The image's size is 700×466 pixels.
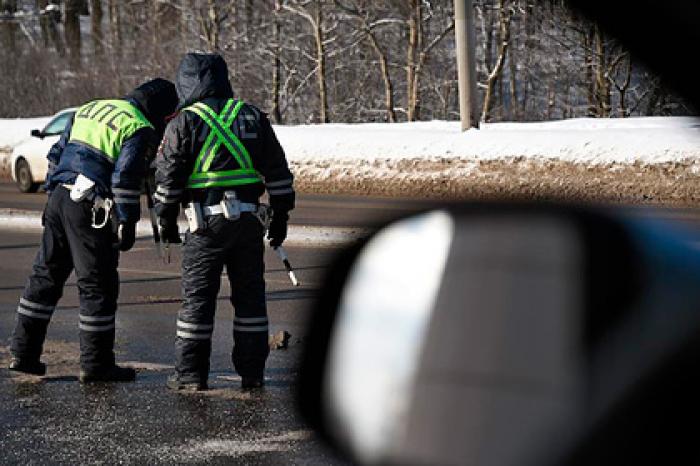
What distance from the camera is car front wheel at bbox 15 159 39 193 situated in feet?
67.8

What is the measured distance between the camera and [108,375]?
693 centimetres

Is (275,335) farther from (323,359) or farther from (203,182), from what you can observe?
(323,359)

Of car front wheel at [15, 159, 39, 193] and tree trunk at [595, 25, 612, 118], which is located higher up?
tree trunk at [595, 25, 612, 118]

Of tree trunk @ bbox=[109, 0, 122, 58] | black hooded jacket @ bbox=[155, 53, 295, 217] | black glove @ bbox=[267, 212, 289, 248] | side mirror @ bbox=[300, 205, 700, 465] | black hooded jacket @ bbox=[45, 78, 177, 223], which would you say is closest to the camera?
side mirror @ bbox=[300, 205, 700, 465]

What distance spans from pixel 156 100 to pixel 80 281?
1028 mm

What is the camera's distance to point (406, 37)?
27.9 meters

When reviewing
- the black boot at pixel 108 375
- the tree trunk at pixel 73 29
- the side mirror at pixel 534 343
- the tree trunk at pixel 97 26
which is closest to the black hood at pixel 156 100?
the black boot at pixel 108 375

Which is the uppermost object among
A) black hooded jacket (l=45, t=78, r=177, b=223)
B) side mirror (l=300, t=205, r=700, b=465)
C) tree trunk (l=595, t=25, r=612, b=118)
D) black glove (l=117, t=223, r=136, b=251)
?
tree trunk (l=595, t=25, r=612, b=118)

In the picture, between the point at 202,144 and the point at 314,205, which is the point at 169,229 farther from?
the point at 314,205

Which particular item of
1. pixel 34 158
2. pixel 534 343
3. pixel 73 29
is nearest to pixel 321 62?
pixel 73 29

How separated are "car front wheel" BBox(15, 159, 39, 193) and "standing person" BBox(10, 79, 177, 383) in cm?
1390

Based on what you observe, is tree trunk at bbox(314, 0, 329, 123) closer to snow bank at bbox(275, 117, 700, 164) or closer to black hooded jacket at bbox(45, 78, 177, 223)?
snow bank at bbox(275, 117, 700, 164)

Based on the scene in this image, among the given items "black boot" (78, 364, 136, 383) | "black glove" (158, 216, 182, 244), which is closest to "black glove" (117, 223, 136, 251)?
"black glove" (158, 216, 182, 244)

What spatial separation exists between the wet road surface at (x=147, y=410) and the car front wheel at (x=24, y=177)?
1159cm
